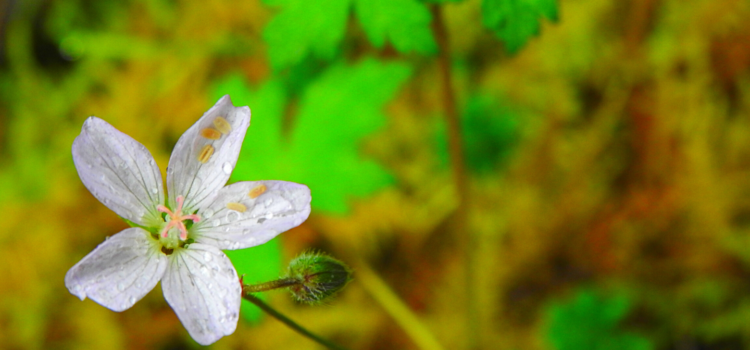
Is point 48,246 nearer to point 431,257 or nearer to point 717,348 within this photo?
point 431,257

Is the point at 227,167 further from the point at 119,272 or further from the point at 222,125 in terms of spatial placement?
the point at 119,272

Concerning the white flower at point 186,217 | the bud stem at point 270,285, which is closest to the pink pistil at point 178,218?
the white flower at point 186,217

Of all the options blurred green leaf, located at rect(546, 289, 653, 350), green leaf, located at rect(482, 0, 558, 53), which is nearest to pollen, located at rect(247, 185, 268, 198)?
green leaf, located at rect(482, 0, 558, 53)

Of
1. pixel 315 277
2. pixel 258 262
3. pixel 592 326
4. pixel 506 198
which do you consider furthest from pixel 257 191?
pixel 506 198

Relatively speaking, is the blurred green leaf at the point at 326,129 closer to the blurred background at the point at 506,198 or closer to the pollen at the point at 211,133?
the blurred background at the point at 506,198

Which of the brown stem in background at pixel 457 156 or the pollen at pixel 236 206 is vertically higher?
the brown stem in background at pixel 457 156

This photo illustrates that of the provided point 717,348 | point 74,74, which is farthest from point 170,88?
point 717,348

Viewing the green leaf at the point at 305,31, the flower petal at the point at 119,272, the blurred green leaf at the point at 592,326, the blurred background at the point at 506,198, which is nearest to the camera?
the flower petal at the point at 119,272
